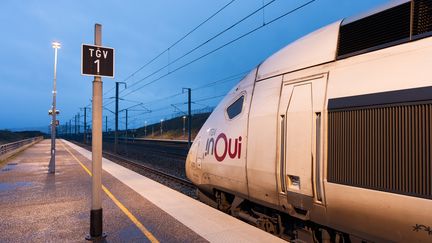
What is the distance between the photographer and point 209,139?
7.45 meters

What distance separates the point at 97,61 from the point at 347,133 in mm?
4170

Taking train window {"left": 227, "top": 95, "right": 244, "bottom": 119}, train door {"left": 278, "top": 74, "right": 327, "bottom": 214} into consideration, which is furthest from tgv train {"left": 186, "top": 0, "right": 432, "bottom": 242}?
train window {"left": 227, "top": 95, "right": 244, "bottom": 119}

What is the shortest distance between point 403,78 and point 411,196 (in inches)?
48.0

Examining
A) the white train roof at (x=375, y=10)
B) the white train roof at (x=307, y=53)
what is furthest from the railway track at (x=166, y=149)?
the white train roof at (x=375, y=10)

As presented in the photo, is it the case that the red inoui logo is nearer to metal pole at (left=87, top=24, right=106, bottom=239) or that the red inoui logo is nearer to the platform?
the platform

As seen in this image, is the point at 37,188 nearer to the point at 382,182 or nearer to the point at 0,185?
the point at 0,185

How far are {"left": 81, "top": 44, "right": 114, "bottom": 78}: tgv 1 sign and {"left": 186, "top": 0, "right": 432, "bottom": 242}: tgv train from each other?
258cm

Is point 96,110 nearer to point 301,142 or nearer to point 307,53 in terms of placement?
point 301,142

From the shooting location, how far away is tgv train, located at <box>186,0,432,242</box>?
3441mm

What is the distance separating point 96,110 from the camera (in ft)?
19.0

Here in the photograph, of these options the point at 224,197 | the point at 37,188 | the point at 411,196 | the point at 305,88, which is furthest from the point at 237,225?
the point at 37,188

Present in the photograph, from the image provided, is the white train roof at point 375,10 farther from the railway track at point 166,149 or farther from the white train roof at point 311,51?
the railway track at point 166,149

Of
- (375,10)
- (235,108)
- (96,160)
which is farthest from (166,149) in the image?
(375,10)

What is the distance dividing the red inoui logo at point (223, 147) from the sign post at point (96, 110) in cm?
231
